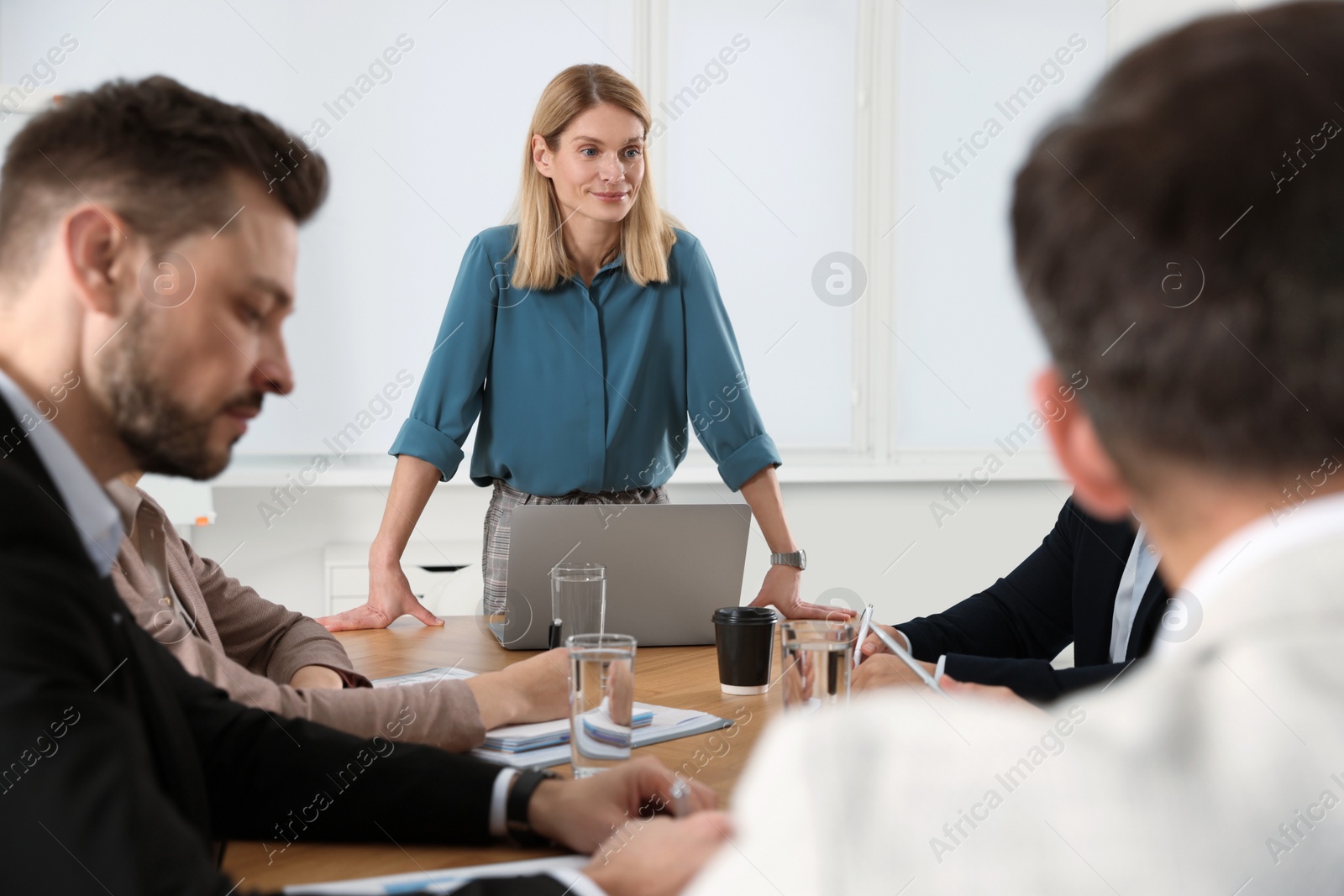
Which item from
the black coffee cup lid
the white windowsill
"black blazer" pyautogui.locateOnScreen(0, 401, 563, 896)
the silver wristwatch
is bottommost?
the white windowsill

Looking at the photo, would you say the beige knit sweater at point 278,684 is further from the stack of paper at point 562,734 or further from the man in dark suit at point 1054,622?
the man in dark suit at point 1054,622

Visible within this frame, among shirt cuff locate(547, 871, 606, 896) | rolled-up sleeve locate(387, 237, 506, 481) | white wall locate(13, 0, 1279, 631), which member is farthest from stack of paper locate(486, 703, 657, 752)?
white wall locate(13, 0, 1279, 631)

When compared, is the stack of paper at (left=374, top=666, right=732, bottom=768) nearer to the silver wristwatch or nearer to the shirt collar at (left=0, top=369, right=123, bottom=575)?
the shirt collar at (left=0, top=369, right=123, bottom=575)

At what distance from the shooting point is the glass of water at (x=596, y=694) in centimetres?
119

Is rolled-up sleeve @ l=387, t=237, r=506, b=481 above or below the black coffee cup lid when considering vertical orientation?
above

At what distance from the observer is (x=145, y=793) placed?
30.5 inches

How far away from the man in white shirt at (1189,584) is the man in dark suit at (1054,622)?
961mm

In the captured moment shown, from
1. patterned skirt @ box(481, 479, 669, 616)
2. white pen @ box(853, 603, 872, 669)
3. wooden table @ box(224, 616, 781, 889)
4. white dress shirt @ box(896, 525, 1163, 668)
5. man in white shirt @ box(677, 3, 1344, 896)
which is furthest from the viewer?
patterned skirt @ box(481, 479, 669, 616)

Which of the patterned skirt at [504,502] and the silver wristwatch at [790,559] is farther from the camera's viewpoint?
the patterned skirt at [504,502]

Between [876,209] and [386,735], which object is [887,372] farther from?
[386,735]

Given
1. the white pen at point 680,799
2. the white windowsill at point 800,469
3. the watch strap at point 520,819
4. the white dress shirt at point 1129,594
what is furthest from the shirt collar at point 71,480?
the white windowsill at point 800,469

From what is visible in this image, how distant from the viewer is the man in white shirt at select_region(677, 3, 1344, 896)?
18.1 inches

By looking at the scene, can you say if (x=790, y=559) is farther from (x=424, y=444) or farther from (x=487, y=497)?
(x=487, y=497)

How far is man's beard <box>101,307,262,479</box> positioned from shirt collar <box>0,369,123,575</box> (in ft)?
0.15
